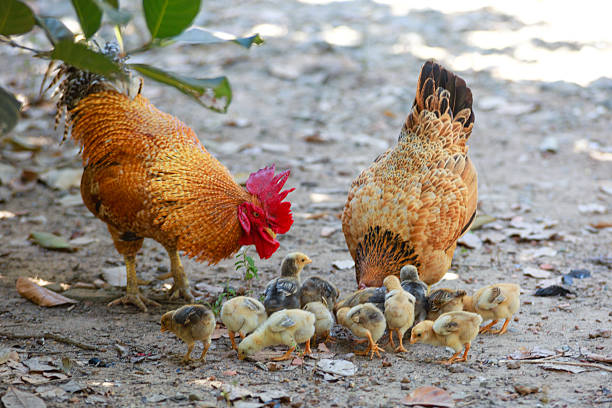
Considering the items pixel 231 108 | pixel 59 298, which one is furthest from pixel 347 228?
pixel 231 108

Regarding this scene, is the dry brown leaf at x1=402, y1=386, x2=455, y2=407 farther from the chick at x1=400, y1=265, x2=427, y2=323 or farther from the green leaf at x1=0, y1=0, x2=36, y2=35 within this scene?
the green leaf at x1=0, y1=0, x2=36, y2=35

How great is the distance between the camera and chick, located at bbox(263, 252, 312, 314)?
12.7 ft

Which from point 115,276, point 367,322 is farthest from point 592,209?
point 115,276

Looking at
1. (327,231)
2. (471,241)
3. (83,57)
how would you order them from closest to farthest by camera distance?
(83,57)
(471,241)
(327,231)

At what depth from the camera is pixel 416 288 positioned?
3.91 meters

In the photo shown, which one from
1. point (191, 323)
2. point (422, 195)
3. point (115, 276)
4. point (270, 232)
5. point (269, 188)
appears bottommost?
point (115, 276)

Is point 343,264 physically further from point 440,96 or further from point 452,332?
point 452,332

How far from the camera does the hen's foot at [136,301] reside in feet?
14.1

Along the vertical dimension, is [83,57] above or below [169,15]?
below

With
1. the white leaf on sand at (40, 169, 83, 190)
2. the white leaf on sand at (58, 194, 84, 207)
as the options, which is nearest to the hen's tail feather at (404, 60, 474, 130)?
the white leaf on sand at (58, 194, 84, 207)

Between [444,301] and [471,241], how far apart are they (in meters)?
1.77

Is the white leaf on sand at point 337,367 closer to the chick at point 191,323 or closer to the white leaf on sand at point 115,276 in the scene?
the chick at point 191,323

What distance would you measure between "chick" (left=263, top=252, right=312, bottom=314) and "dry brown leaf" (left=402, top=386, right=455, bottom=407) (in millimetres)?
1066

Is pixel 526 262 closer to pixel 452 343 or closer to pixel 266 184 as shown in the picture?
pixel 452 343
